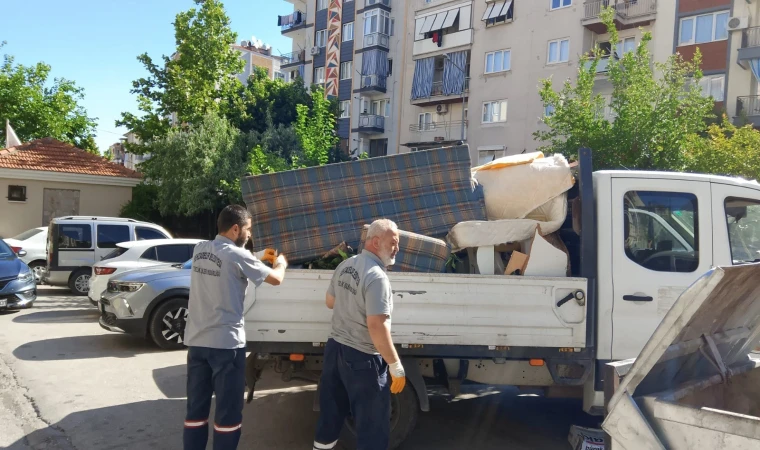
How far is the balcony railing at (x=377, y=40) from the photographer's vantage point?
3725 centimetres

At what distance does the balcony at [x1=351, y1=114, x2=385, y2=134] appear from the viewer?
3778cm

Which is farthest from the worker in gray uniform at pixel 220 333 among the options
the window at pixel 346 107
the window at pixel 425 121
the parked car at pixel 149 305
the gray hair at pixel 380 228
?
the window at pixel 346 107

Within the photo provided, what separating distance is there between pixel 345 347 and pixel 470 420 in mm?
2492

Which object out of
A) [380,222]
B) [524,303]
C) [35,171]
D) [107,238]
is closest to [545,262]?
[524,303]

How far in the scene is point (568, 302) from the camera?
4.50 meters

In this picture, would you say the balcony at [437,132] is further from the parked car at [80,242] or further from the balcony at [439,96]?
the parked car at [80,242]

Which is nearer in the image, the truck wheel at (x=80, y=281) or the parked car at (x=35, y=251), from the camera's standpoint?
the truck wheel at (x=80, y=281)

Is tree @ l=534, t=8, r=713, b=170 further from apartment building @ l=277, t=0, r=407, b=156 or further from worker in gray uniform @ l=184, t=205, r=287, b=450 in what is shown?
apartment building @ l=277, t=0, r=407, b=156

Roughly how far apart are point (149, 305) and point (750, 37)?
74.8ft

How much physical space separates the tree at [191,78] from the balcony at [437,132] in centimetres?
1306

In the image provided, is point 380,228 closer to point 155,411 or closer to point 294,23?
point 155,411

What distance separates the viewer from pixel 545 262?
4.63m

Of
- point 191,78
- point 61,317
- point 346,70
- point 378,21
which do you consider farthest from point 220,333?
point 346,70

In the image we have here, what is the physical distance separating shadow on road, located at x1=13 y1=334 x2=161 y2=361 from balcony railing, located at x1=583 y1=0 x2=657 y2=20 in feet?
76.2
